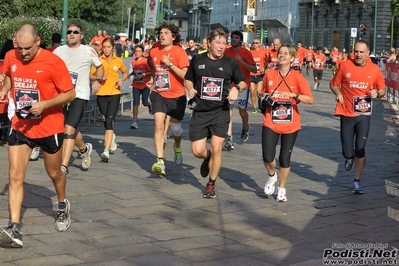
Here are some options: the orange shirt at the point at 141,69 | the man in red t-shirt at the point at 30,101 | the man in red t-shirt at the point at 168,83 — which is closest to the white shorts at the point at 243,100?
the orange shirt at the point at 141,69

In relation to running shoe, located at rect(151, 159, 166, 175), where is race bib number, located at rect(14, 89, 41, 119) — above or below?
above

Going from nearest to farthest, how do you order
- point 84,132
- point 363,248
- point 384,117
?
point 363,248 < point 84,132 < point 384,117

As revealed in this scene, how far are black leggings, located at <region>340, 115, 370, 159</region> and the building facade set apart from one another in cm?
5194

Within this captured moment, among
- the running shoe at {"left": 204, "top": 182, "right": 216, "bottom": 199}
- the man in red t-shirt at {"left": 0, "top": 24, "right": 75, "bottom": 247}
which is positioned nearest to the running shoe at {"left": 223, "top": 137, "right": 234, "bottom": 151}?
the running shoe at {"left": 204, "top": 182, "right": 216, "bottom": 199}

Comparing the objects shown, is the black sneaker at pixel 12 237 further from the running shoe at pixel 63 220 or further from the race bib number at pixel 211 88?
the race bib number at pixel 211 88

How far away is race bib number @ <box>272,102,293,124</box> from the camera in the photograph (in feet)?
30.8

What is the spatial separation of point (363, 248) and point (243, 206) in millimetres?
2112

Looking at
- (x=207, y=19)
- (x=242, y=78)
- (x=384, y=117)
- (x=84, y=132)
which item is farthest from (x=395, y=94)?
(x=207, y=19)

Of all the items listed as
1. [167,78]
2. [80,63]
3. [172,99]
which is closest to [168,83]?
[167,78]

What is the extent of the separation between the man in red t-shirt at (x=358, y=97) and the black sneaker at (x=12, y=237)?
464cm

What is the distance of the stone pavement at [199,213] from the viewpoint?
266 inches

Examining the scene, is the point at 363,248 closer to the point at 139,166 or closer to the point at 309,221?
the point at 309,221

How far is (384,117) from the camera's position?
21.5m

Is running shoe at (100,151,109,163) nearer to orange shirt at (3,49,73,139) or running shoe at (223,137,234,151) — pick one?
running shoe at (223,137,234,151)
